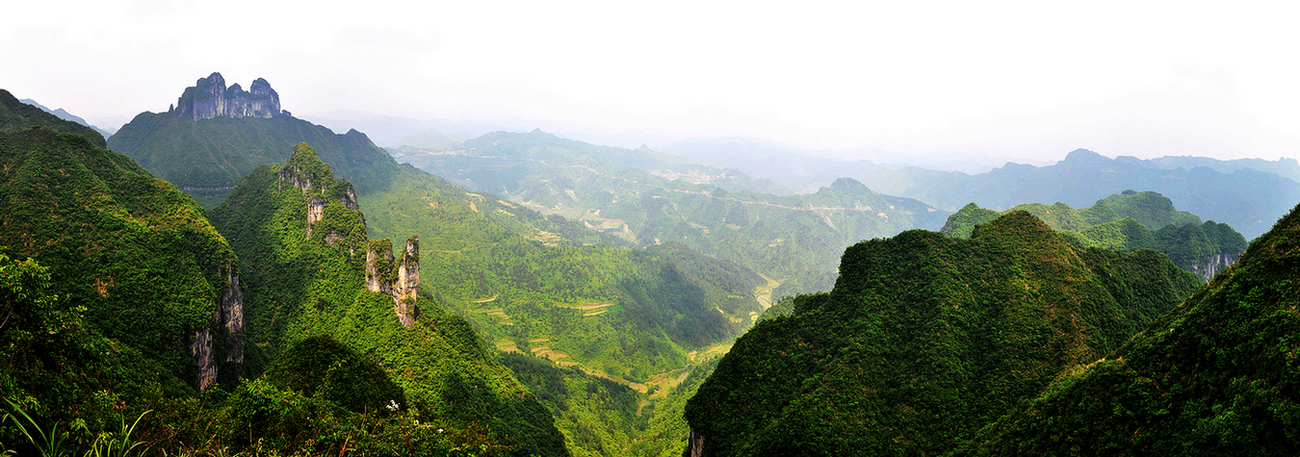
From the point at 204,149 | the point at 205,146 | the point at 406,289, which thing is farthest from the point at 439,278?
the point at 406,289

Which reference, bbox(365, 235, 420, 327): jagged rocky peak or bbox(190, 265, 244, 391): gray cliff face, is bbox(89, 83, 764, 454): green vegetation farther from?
bbox(190, 265, 244, 391): gray cliff face

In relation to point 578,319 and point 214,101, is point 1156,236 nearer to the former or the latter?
point 578,319

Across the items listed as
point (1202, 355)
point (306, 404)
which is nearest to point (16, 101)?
point (306, 404)

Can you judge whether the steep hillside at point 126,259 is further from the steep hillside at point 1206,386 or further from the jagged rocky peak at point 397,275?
the steep hillside at point 1206,386

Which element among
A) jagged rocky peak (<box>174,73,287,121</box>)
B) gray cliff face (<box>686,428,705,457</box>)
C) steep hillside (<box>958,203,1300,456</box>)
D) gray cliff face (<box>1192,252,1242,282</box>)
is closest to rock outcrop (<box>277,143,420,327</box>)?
gray cliff face (<box>686,428,705,457</box>)

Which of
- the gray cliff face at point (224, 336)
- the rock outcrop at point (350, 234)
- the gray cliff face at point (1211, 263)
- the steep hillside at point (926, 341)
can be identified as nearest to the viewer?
the steep hillside at point (926, 341)

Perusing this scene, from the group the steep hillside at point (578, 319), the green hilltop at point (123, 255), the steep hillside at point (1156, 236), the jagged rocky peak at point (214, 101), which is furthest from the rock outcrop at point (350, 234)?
the jagged rocky peak at point (214, 101)

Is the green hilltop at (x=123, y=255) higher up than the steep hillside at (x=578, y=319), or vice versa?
the green hilltop at (x=123, y=255)
